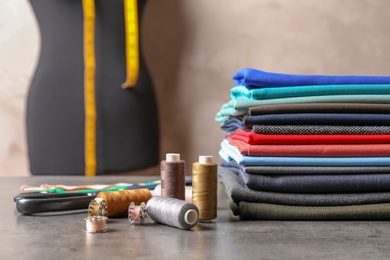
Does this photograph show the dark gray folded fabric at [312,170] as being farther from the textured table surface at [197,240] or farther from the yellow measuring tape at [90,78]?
the yellow measuring tape at [90,78]

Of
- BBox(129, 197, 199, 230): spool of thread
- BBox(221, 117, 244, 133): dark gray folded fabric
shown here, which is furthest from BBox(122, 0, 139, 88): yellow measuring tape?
BBox(129, 197, 199, 230): spool of thread

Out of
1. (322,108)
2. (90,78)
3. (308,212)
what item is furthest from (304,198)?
(90,78)

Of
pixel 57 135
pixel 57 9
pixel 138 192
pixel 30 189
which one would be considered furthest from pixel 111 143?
pixel 138 192

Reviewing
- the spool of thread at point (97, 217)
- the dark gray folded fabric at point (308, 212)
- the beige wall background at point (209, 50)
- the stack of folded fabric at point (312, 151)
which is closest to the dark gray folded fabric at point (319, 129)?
the stack of folded fabric at point (312, 151)

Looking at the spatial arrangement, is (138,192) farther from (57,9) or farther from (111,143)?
(57,9)

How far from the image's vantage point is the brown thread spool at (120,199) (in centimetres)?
75

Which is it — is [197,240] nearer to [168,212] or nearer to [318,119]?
[168,212]

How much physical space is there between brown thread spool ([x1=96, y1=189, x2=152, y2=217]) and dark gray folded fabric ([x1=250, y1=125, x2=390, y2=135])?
18 centimetres

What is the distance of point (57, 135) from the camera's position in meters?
1.45

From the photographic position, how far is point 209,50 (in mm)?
1797

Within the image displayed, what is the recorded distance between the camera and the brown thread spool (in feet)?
2.45

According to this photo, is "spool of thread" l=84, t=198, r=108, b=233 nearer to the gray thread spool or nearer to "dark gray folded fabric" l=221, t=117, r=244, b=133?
the gray thread spool

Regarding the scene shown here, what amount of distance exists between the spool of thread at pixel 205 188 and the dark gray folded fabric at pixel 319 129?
9 cm

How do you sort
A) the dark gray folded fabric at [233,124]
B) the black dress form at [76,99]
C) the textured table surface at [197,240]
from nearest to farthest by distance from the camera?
the textured table surface at [197,240] < the dark gray folded fabric at [233,124] < the black dress form at [76,99]
